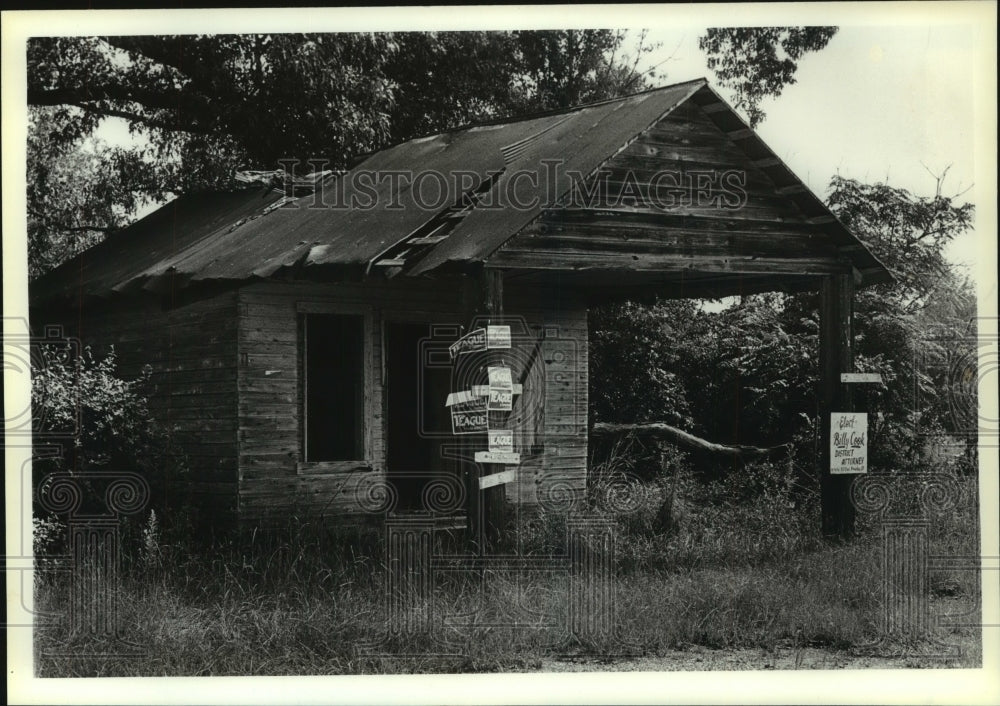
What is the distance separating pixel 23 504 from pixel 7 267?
6.00 ft

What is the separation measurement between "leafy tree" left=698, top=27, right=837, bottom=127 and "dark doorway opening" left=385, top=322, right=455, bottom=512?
819 cm

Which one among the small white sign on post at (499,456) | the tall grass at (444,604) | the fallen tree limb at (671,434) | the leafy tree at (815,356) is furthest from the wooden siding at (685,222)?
the leafy tree at (815,356)

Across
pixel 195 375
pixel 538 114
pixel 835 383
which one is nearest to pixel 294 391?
pixel 195 375

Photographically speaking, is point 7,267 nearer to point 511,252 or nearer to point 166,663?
point 166,663

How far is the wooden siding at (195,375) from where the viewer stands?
37.7ft

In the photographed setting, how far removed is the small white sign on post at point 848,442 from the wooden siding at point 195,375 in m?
5.71

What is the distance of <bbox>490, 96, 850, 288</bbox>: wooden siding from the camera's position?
1041 centimetres

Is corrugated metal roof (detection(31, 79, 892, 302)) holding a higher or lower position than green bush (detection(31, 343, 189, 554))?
higher

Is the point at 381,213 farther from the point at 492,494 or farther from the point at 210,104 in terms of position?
the point at 210,104

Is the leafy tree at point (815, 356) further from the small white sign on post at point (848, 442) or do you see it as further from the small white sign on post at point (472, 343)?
the small white sign on post at point (472, 343)

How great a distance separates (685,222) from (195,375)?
16.5 ft

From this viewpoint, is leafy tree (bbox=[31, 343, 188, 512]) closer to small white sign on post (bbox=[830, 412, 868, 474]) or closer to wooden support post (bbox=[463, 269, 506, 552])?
wooden support post (bbox=[463, 269, 506, 552])

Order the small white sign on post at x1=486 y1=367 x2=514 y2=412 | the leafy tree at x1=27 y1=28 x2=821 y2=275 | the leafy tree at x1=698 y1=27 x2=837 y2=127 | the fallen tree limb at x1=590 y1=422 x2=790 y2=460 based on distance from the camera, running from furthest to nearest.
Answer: the leafy tree at x1=698 y1=27 x2=837 y2=127 < the leafy tree at x1=27 y1=28 x2=821 y2=275 < the fallen tree limb at x1=590 y1=422 x2=790 y2=460 < the small white sign on post at x1=486 y1=367 x2=514 y2=412

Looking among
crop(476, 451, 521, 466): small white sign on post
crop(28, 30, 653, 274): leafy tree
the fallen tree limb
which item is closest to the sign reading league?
crop(476, 451, 521, 466): small white sign on post
